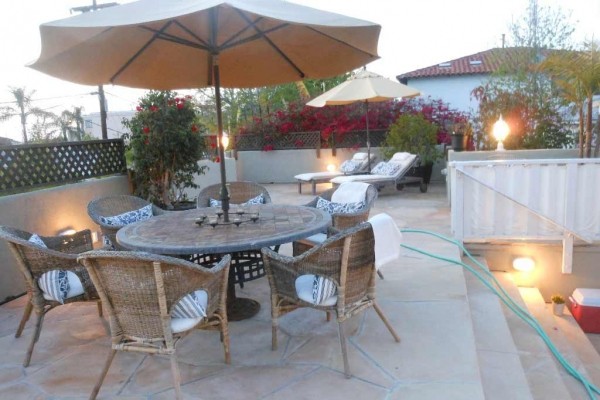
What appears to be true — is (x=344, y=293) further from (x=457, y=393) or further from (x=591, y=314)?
(x=591, y=314)

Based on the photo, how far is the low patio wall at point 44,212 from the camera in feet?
12.4

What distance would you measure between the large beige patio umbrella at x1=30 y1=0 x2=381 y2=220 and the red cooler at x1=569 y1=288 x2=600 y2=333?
9.82ft

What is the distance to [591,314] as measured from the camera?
4172mm

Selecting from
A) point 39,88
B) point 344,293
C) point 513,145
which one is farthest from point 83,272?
point 39,88

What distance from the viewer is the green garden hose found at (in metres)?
3.04

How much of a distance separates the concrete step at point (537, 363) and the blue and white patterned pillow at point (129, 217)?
2.90 meters

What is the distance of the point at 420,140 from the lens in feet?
29.4

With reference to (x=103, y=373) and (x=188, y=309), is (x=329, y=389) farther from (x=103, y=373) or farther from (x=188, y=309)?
(x=103, y=373)

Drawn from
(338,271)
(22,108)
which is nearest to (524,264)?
(338,271)

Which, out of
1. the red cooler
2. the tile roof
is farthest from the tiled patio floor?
the tile roof

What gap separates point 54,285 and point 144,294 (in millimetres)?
888

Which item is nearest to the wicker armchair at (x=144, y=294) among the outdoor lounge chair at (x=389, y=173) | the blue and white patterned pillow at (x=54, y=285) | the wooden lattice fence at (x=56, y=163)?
the blue and white patterned pillow at (x=54, y=285)

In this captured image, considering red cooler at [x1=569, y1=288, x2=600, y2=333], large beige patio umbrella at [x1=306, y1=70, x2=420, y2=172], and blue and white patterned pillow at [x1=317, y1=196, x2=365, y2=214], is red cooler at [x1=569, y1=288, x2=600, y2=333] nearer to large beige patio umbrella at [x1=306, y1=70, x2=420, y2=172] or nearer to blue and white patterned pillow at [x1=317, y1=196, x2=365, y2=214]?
blue and white patterned pillow at [x1=317, y1=196, x2=365, y2=214]

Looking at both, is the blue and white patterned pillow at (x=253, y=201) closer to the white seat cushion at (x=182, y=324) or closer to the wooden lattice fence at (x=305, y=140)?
the white seat cushion at (x=182, y=324)
